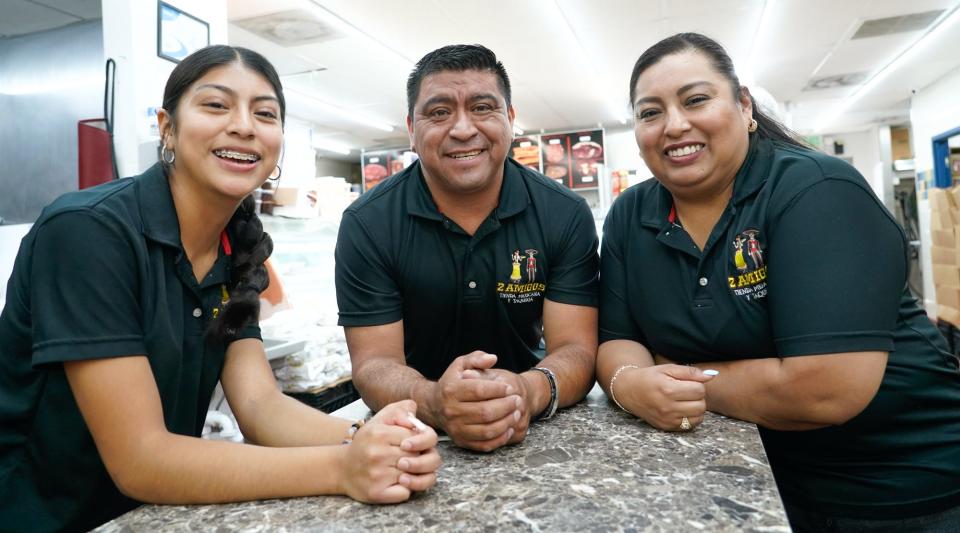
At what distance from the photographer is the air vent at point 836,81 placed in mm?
8250

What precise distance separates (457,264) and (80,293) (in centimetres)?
98

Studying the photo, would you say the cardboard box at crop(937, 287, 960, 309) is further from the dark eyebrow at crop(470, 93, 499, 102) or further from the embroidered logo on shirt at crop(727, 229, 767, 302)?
the dark eyebrow at crop(470, 93, 499, 102)

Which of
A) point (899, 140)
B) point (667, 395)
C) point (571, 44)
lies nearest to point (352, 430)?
point (667, 395)

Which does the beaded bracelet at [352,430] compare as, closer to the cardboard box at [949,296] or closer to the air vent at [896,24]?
the cardboard box at [949,296]

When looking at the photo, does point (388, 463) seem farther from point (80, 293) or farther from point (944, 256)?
point (944, 256)

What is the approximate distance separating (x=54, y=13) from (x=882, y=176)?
1170 centimetres

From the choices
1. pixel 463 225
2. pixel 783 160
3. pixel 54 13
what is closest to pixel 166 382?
pixel 463 225

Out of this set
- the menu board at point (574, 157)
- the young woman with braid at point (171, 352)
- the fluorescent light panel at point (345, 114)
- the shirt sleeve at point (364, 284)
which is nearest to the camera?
the young woman with braid at point (171, 352)

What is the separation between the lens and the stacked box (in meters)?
5.36

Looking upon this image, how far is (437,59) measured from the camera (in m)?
1.82

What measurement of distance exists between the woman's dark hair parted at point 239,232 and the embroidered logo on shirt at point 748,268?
110cm

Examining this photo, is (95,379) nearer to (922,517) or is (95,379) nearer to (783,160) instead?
(783,160)

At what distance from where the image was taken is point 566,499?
93cm

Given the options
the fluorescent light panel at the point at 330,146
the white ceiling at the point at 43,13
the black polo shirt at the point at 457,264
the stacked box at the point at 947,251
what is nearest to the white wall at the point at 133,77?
the white ceiling at the point at 43,13
